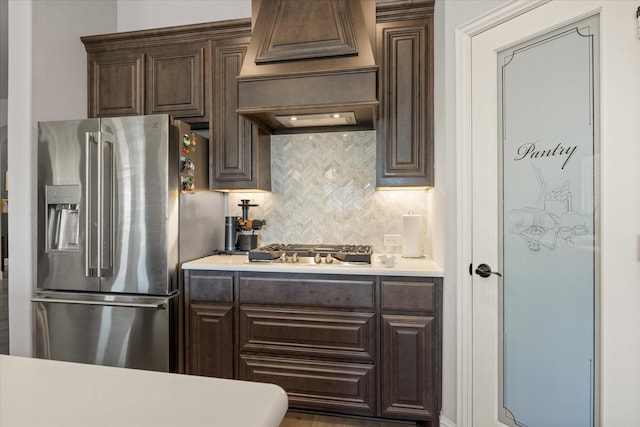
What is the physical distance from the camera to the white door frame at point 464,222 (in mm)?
1829

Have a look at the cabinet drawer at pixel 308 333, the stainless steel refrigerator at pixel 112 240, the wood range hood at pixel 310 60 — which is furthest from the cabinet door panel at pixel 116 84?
the cabinet drawer at pixel 308 333

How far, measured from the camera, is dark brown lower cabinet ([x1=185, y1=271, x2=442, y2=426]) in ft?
6.49

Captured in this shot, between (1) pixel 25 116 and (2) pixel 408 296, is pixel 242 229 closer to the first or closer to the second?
(2) pixel 408 296

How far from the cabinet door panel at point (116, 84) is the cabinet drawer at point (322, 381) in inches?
83.8

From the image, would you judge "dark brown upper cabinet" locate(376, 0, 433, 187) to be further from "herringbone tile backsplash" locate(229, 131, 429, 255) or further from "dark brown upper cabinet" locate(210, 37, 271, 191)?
"dark brown upper cabinet" locate(210, 37, 271, 191)

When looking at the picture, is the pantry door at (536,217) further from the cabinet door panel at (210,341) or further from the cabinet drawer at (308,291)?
the cabinet door panel at (210,341)

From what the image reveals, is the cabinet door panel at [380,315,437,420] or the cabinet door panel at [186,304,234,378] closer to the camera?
the cabinet door panel at [380,315,437,420]

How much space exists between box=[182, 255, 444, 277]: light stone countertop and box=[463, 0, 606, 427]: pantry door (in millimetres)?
301

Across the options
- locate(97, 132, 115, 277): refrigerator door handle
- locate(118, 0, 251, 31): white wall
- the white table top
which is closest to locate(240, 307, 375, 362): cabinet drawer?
locate(97, 132, 115, 277): refrigerator door handle

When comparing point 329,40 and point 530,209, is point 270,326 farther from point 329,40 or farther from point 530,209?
point 329,40

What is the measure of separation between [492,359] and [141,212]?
7.29ft

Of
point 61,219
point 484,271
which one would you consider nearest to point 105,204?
point 61,219

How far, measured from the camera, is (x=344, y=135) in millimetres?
2713

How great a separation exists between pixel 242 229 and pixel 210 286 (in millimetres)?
679
